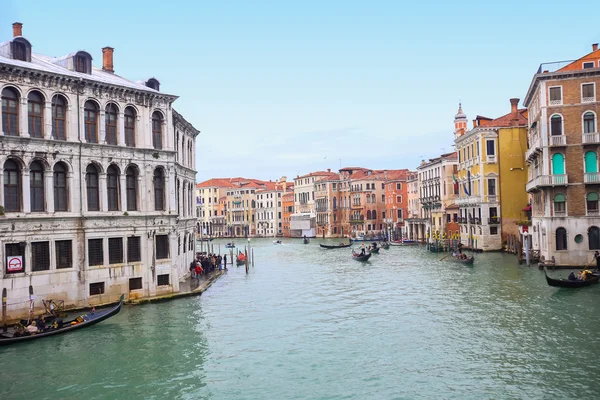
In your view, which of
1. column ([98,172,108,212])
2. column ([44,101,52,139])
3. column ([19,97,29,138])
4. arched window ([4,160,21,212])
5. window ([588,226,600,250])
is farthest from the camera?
window ([588,226,600,250])

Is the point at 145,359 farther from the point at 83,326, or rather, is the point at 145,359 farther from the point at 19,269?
the point at 19,269

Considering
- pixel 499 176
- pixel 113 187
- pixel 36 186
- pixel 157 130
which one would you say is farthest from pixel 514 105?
pixel 36 186

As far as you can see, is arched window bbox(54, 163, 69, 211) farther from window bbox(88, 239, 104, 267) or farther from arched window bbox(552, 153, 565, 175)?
arched window bbox(552, 153, 565, 175)

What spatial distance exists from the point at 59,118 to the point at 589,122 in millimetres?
23648

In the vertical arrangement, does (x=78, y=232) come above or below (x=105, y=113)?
below

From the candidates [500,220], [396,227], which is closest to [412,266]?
[500,220]

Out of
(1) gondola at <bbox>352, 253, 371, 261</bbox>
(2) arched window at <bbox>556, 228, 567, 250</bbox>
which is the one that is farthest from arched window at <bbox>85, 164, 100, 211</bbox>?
(1) gondola at <bbox>352, 253, 371, 261</bbox>

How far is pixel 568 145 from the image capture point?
93.8 ft

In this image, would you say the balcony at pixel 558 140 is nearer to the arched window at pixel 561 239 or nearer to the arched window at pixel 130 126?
the arched window at pixel 561 239

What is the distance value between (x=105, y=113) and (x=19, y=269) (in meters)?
5.85

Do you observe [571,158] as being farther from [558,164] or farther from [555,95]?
[555,95]

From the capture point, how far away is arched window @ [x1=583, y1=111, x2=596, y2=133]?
2839cm

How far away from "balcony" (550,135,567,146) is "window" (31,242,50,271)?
22909 millimetres

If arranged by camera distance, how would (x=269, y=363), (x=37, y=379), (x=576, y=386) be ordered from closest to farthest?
1. (x=576, y=386)
2. (x=37, y=379)
3. (x=269, y=363)
